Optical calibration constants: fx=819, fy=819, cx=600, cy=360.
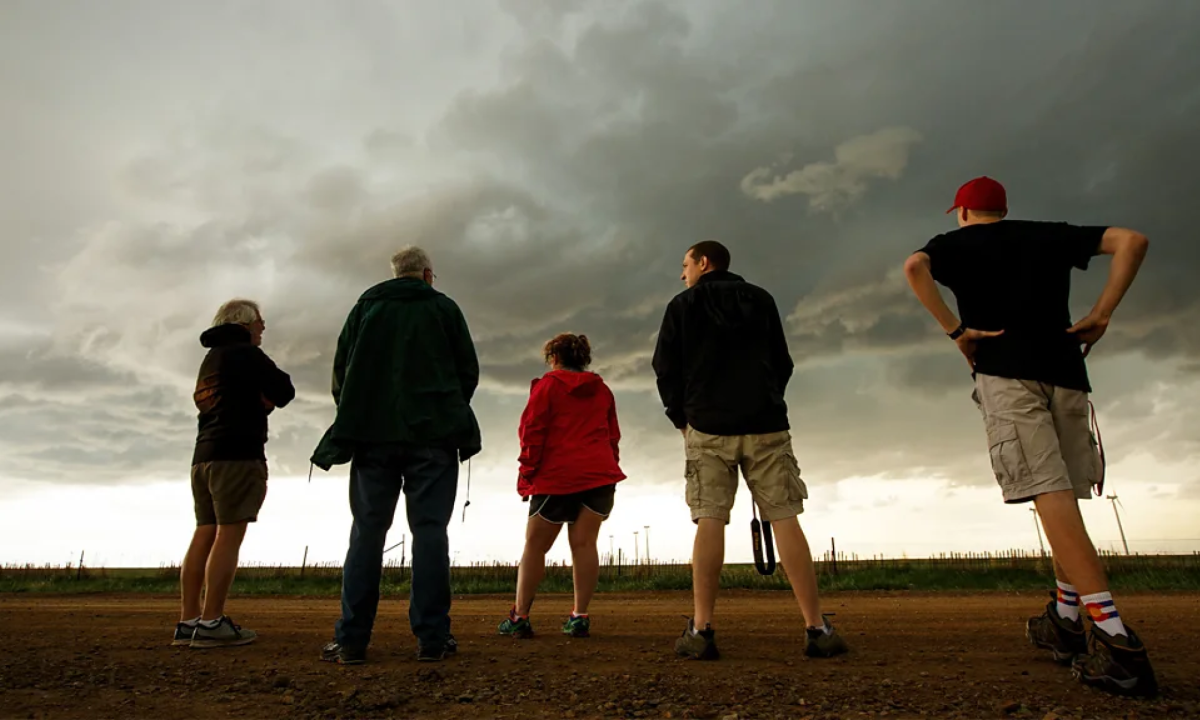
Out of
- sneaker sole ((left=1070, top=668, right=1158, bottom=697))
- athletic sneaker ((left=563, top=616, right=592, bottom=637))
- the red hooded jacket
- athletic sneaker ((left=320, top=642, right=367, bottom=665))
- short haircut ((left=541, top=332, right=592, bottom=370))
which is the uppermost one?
short haircut ((left=541, top=332, right=592, bottom=370))

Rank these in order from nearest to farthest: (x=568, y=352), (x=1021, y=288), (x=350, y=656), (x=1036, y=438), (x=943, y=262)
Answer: (x=1036, y=438) < (x=1021, y=288) < (x=943, y=262) < (x=350, y=656) < (x=568, y=352)

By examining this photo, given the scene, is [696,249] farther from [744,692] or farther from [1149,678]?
[1149,678]

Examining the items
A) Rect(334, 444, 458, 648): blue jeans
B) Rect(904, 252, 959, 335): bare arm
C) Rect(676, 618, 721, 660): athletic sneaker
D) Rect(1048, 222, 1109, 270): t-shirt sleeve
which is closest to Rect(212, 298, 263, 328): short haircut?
Rect(334, 444, 458, 648): blue jeans

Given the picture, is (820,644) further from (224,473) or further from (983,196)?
(224,473)

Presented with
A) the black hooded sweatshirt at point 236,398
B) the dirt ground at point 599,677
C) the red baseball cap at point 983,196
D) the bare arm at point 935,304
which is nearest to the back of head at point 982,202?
the red baseball cap at point 983,196

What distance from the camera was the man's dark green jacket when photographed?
506 cm

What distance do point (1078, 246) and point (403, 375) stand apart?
3883mm

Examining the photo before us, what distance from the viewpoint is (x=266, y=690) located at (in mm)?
4242

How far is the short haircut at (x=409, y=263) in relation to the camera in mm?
5555

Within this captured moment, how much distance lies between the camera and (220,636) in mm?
5805

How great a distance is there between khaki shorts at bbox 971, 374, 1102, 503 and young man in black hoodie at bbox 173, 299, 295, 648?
4830 millimetres

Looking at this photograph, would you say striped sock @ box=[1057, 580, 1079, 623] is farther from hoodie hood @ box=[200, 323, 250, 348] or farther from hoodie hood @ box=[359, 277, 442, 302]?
hoodie hood @ box=[200, 323, 250, 348]

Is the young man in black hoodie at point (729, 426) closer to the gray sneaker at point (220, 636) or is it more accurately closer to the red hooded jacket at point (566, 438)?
the red hooded jacket at point (566, 438)

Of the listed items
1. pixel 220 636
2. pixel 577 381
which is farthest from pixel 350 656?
pixel 577 381
